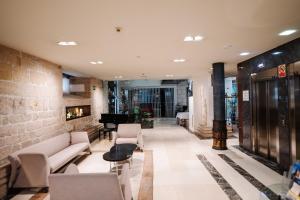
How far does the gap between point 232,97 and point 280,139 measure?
19.1ft

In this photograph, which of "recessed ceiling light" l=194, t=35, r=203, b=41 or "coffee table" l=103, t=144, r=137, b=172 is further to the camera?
"coffee table" l=103, t=144, r=137, b=172

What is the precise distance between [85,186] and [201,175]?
2620 millimetres

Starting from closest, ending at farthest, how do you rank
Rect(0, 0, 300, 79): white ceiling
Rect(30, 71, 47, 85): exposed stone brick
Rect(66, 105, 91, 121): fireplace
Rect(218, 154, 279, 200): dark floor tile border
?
1. Rect(0, 0, 300, 79): white ceiling
2. Rect(218, 154, 279, 200): dark floor tile border
3. Rect(30, 71, 47, 85): exposed stone brick
4. Rect(66, 105, 91, 121): fireplace

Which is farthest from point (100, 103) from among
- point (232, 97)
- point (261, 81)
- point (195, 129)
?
point (261, 81)

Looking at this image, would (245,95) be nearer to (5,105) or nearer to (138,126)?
(138,126)

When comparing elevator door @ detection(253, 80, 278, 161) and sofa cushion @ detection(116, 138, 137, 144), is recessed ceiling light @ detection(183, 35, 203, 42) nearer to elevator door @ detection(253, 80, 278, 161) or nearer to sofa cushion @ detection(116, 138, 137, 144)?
elevator door @ detection(253, 80, 278, 161)

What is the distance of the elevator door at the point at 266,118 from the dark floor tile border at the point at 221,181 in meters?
1.58

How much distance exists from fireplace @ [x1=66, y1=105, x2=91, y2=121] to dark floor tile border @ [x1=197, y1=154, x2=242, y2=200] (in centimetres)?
448

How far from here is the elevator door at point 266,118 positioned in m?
4.71

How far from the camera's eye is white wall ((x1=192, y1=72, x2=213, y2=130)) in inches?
321

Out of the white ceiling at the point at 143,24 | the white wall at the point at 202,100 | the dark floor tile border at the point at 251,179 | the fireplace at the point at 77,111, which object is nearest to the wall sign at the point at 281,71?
the white ceiling at the point at 143,24

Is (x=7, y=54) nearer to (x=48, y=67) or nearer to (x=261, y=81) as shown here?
(x=48, y=67)

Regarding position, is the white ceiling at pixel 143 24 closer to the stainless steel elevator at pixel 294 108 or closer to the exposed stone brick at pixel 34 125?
the stainless steel elevator at pixel 294 108

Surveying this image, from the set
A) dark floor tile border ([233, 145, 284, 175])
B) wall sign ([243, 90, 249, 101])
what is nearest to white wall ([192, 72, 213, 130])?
wall sign ([243, 90, 249, 101])
